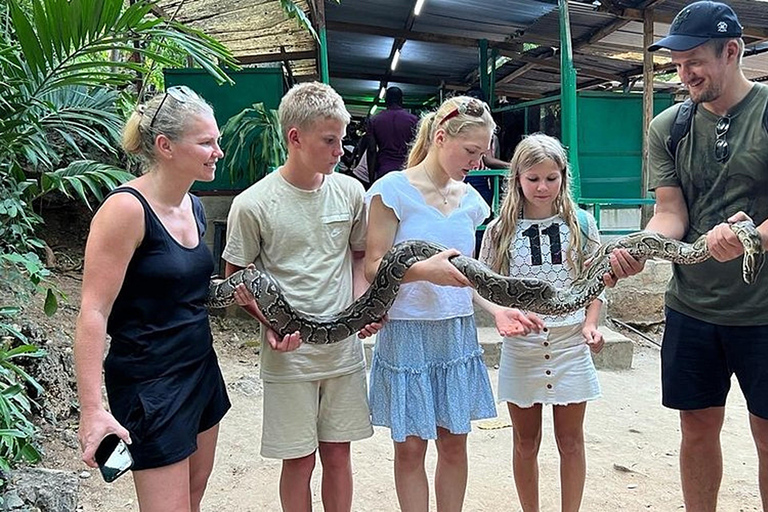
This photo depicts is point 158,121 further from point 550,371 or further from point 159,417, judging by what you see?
point 550,371

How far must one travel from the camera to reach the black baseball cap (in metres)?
2.71

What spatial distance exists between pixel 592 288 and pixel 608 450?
2.43 meters

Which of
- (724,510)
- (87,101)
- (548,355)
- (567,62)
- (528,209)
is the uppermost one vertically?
(567,62)

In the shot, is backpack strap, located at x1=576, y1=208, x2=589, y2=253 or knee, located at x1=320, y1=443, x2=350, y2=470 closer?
knee, located at x1=320, y1=443, x2=350, y2=470

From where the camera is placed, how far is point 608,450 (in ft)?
15.7

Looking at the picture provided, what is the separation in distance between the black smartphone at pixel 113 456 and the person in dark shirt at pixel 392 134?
6324mm

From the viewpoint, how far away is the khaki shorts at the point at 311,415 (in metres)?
2.68

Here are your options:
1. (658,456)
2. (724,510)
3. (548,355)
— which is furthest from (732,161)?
(658,456)

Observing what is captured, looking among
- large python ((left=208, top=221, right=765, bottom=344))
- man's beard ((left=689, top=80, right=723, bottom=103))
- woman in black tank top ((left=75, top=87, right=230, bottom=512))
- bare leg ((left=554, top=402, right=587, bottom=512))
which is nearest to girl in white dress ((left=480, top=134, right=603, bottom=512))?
bare leg ((left=554, top=402, right=587, bottom=512))

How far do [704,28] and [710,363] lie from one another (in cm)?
160

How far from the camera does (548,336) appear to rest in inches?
122

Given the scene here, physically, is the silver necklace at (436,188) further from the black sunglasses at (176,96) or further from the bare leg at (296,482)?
the bare leg at (296,482)

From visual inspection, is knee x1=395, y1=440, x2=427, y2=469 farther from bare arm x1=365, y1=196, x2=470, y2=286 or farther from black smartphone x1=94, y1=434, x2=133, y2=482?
black smartphone x1=94, y1=434, x2=133, y2=482

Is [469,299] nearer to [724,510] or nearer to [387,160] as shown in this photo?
[724,510]
